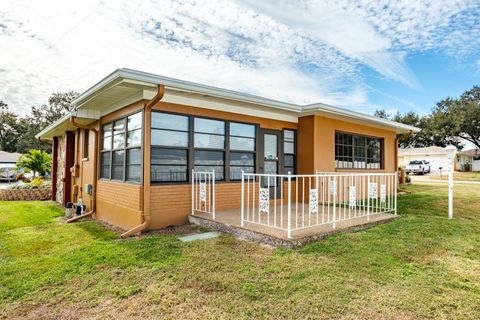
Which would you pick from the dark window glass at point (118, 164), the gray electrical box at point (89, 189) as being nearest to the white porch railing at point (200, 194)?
the dark window glass at point (118, 164)

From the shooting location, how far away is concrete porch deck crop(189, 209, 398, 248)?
4305 millimetres

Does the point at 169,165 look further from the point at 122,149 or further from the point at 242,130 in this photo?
the point at 242,130

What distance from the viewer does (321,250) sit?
13.4 ft

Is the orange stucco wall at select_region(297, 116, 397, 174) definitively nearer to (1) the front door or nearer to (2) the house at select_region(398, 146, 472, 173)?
(1) the front door

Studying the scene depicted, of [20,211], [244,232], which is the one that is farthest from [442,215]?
[20,211]

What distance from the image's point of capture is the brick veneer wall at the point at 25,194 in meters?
11.6

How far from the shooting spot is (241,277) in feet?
10.7

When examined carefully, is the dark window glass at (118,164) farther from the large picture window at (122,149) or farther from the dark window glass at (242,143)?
the dark window glass at (242,143)

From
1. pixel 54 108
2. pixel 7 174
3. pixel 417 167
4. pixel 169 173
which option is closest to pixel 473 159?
pixel 417 167

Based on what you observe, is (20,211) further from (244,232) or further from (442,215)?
(442,215)

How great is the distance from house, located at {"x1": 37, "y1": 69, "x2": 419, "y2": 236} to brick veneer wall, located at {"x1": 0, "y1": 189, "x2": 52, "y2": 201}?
3.92 m

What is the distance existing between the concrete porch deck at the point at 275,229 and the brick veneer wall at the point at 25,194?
949 cm

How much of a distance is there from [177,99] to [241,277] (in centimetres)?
393

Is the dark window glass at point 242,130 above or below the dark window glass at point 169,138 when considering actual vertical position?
above
